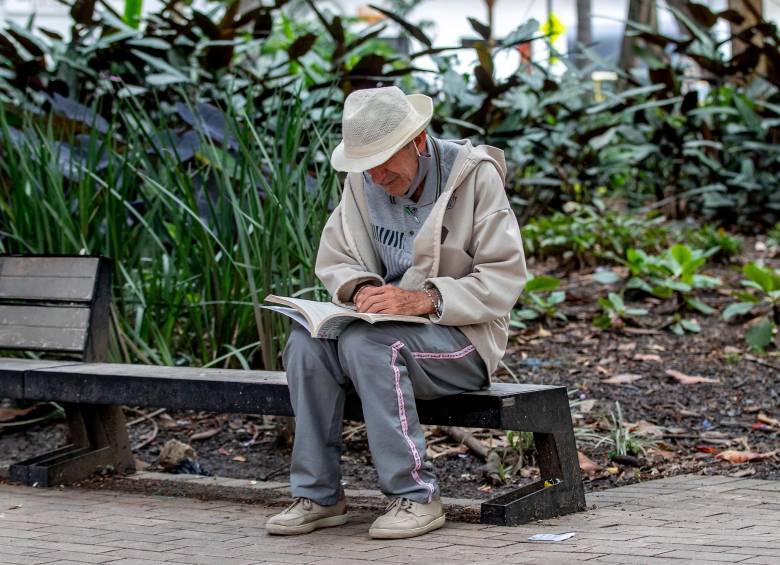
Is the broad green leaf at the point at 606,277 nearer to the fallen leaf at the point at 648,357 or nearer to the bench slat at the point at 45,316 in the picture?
the fallen leaf at the point at 648,357

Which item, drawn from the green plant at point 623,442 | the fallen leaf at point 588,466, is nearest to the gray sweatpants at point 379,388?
the fallen leaf at point 588,466

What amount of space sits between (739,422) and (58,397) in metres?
2.75

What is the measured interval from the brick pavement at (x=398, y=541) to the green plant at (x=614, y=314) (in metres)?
2.23

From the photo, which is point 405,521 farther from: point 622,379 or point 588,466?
point 622,379

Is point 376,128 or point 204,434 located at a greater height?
point 376,128

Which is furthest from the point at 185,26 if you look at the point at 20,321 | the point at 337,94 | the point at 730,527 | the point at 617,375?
the point at 730,527

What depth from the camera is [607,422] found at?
491 centimetres

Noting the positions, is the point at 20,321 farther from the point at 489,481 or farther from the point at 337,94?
the point at 337,94

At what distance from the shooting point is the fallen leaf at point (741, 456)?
4.52m

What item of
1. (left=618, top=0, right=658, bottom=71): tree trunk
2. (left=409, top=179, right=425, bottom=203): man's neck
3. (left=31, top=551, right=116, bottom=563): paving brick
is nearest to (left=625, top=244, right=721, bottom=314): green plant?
(left=409, top=179, right=425, bottom=203): man's neck

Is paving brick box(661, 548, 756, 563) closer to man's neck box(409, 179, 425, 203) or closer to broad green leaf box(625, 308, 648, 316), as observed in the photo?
man's neck box(409, 179, 425, 203)

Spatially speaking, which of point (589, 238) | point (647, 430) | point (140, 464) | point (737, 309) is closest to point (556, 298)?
point (737, 309)

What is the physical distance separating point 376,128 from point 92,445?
6.26ft

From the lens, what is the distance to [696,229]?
8.41 m
